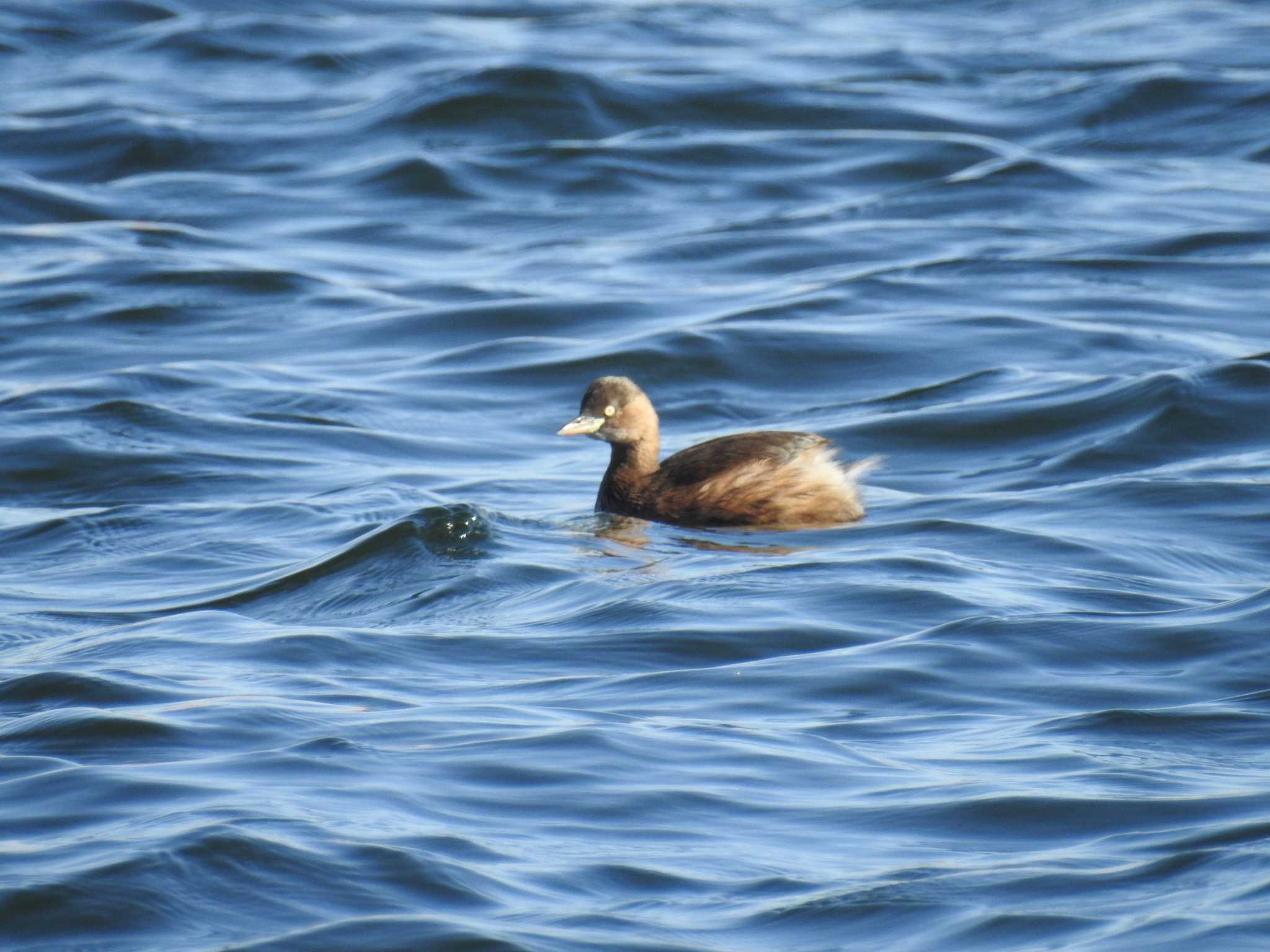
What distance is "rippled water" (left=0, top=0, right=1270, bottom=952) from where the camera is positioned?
4.93 metres

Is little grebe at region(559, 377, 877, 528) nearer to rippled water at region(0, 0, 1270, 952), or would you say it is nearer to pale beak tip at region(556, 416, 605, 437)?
pale beak tip at region(556, 416, 605, 437)

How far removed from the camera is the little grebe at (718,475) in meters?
Answer: 8.98

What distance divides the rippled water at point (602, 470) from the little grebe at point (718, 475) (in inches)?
8.1

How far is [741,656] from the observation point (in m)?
6.82

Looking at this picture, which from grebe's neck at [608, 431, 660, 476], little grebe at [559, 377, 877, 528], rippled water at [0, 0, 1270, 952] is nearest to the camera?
rippled water at [0, 0, 1270, 952]

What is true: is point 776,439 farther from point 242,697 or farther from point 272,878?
point 272,878

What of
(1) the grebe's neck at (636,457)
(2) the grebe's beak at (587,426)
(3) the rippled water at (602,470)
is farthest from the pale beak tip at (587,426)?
(3) the rippled water at (602,470)

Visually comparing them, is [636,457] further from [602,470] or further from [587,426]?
[602,470]

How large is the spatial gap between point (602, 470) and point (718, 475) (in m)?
1.62

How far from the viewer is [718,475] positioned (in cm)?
911

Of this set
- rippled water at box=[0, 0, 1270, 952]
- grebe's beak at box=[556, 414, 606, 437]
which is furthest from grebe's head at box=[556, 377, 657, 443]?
rippled water at box=[0, 0, 1270, 952]

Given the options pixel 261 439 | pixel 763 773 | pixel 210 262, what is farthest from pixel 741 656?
pixel 210 262

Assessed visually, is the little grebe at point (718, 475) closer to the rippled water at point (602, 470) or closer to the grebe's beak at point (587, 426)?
the grebe's beak at point (587, 426)

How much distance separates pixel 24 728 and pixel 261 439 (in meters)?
4.79
